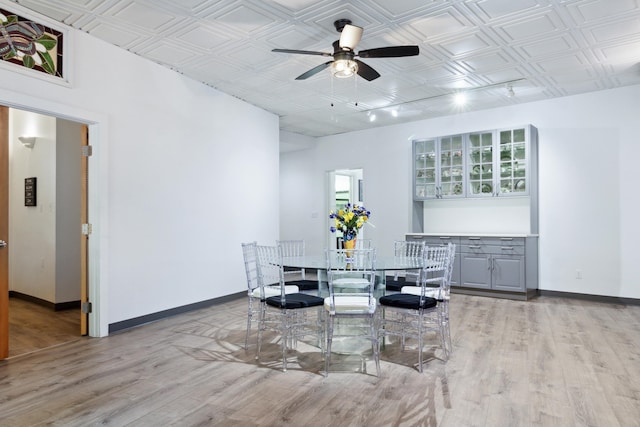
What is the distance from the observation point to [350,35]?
10.3 feet

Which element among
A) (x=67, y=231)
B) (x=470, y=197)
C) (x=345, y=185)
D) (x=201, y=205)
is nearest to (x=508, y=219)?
(x=470, y=197)

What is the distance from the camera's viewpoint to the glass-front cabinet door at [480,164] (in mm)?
5832

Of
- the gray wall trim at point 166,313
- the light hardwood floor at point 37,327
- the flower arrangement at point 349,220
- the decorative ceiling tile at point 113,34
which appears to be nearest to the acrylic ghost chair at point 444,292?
the flower arrangement at point 349,220

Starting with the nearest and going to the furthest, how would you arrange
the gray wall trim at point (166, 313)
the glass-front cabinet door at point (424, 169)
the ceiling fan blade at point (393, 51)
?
the ceiling fan blade at point (393, 51) < the gray wall trim at point (166, 313) < the glass-front cabinet door at point (424, 169)

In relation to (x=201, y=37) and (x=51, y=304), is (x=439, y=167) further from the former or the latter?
(x=51, y=304)

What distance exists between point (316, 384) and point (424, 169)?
15.0 feet

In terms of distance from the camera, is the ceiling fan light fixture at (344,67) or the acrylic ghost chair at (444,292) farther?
the ceiling fan light fixture at (344,67)

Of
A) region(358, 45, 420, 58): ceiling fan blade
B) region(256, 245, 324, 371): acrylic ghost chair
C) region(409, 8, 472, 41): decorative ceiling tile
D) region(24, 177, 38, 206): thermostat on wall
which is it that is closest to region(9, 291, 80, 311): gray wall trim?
region(24, 177, 38, 206): thermostat on wall

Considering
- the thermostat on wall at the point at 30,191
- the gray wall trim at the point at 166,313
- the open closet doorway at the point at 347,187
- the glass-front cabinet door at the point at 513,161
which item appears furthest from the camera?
the open closet doorway at the point at 347,187

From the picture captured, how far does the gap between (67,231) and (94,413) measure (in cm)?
353

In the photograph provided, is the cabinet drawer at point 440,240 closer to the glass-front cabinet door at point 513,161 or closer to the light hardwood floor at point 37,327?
the glass-front cabinet door at point 513,161

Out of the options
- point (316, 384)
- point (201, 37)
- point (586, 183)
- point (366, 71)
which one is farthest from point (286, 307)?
point (586, 183)

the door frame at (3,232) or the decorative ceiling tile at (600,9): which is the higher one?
the decorative ceiling tile at (600,9)

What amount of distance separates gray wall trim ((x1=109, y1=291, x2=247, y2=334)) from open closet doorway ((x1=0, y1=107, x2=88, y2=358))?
3.09 feet
